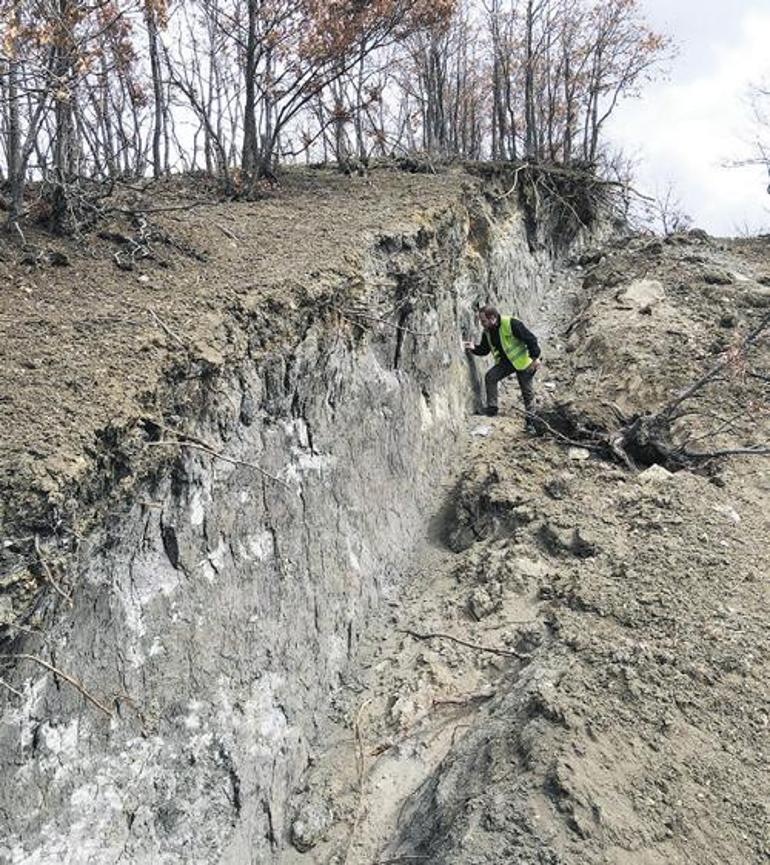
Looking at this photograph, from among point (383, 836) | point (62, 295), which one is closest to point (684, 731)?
point (383, 836)

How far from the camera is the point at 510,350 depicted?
8.55m

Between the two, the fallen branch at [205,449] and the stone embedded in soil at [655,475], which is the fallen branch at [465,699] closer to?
the fallen branch at [205,449]

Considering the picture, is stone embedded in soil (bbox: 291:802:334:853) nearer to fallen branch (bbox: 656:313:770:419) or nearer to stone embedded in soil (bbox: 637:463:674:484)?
stone embedded in soil (bbox: 637:463:674:484)

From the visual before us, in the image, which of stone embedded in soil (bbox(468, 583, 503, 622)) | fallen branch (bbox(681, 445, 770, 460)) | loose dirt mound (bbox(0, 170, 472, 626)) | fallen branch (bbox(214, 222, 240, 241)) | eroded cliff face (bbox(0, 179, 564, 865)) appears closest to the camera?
loose dirt mound (bbox(0, 170, 472, 626))

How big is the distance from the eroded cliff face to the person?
5.06 ft

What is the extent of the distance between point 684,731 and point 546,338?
8.24 meters

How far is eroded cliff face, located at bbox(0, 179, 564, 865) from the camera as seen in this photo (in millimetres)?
3580

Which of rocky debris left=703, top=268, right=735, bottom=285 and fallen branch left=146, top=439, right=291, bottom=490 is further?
rocky debris left=703, top=268, right=735, bottom=285

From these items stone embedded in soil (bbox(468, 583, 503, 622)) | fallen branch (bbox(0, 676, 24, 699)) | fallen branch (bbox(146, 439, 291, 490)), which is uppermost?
fallen branch (bbox(146, 439, 291, 490))

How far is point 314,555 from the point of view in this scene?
5.59 metres

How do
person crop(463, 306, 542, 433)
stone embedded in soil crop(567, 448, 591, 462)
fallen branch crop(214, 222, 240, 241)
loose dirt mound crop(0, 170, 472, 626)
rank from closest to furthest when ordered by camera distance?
loose dirt mound crop(0, 170, 472, 626)
fallen branch crop(214, 222, 240, 241)
stone embedded in soil crop(567, 448, 591, 462)
person crop(463, 306, 542, 433)

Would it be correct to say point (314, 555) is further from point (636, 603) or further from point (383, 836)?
point (636, 603)

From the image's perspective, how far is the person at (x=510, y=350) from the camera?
8422 millimetres

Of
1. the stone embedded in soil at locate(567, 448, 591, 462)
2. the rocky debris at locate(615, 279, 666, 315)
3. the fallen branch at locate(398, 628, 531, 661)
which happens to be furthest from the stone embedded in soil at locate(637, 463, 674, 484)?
the rocky debris at locate(615, 279, 666, 315)
